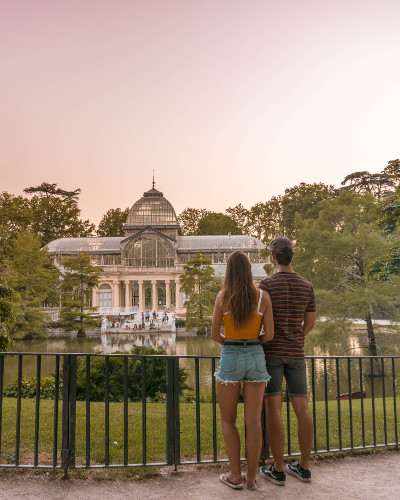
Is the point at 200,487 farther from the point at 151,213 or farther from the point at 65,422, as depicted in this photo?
the point at 151,213

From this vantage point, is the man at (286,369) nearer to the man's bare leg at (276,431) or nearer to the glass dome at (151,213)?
the man's bare leg at (276,431)

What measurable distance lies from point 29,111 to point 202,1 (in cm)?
1311

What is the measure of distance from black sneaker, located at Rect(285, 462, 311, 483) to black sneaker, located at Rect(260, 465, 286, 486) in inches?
7.1

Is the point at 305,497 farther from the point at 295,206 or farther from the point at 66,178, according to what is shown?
the point at 66,178

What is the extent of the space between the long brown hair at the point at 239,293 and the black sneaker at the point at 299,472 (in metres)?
1.36

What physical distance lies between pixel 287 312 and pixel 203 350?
18541mm

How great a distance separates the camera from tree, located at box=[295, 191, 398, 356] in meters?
16.3

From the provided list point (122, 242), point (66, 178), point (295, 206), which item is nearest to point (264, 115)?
point (295, 206)

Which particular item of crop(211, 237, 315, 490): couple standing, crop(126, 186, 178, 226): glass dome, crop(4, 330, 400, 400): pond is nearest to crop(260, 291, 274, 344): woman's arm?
crop(211, 237, 315, 490): couple standing

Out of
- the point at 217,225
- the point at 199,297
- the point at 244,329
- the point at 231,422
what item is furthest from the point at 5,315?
the point at 217,225

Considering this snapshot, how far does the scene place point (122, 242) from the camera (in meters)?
50.0

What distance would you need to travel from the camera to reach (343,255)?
58.2ft

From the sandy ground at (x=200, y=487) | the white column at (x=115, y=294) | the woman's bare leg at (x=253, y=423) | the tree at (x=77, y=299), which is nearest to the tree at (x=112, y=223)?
the white column at (x=115, y=294)

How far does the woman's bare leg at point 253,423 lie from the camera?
3.11 meters
